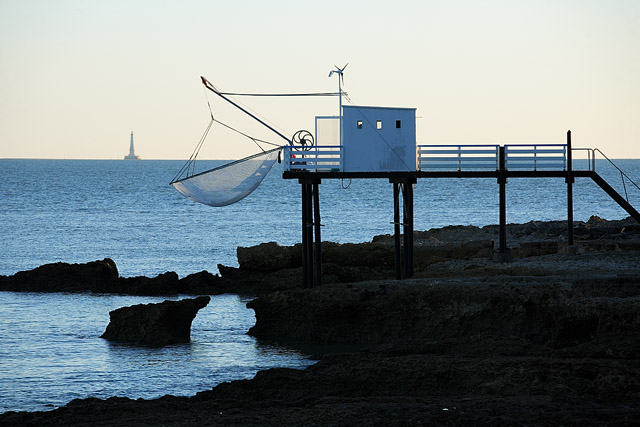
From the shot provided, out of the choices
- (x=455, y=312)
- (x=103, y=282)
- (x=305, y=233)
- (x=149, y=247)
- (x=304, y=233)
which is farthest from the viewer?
(x=149, y=247)

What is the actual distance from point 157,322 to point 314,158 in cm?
685

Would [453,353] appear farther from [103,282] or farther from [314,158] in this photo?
[103,282]

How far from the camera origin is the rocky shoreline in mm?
15258

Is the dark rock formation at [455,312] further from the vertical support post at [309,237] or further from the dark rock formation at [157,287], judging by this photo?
the dark rock formation at [157,287]

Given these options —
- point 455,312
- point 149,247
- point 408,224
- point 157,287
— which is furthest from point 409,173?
point 149,247

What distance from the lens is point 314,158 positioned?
28828mm

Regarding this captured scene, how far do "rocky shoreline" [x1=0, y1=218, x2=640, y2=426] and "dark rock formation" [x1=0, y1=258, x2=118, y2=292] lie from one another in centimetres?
985

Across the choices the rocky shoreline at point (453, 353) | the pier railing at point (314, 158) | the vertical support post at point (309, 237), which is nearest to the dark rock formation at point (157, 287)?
the rocky shoreline at point (453, 353)

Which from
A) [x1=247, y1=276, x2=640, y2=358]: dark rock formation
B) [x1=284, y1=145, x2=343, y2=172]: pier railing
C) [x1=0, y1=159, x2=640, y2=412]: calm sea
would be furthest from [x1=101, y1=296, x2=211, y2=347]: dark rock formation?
[x1=284, y1=145, x2=343, y2=172]: pier railing

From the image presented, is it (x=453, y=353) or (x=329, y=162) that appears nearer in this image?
(x=453, y=353)

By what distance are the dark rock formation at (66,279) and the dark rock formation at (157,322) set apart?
10771mm

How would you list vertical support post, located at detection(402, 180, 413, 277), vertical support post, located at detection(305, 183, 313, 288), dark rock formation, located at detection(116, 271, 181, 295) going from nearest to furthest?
vertical support post, located at detection(305, 183, 313, 288) → vertical support post, located at detection(402, 180, 413, 277) → dark rock formation, located at detection(116, 271, 181, 295)

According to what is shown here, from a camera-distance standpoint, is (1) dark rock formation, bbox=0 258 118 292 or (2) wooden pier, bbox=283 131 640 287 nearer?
(2) wooden pier, bbox=283 131 640 287

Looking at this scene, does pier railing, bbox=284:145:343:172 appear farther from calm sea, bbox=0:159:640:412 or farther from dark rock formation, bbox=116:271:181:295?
dark rock formation, bbox=116:271:181:295
